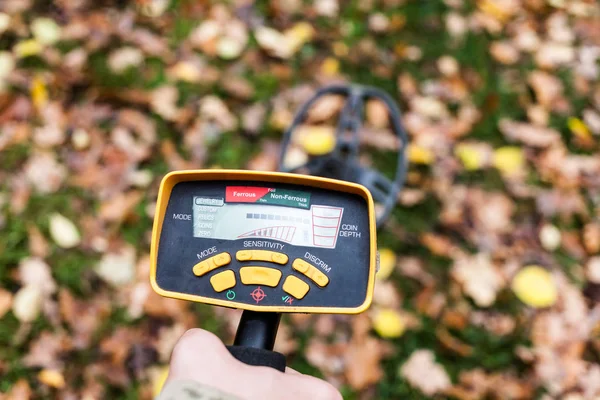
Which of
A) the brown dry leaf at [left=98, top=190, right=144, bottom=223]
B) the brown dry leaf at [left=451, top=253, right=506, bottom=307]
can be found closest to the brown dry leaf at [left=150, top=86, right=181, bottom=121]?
the brown dry leaf at [left=98, top=190, right=144, bottom=223]

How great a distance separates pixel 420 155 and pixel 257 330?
1.38 meters

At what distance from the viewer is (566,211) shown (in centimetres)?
216

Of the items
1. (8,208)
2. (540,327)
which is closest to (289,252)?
(540,327)

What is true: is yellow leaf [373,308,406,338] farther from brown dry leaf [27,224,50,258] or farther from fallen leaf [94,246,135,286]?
brown dry leaf [27,224,50,258]

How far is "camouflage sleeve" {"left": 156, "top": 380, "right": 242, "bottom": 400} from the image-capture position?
812mm

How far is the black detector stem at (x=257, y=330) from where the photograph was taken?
1.06 metres

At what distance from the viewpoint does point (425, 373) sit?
189 centimetres

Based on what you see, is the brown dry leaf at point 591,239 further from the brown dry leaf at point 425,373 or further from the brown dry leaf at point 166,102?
the brown dry leaf at point 166,102

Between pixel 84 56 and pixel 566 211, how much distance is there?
2.21 metres

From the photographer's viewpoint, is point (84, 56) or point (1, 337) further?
point (84, 56)

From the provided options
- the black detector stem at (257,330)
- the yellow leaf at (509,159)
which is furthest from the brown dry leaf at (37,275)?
the yellow leaf at (509,159)

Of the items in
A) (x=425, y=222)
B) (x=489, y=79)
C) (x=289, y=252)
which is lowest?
(x=425, y=222)

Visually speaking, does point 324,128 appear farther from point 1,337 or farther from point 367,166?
point 1,337

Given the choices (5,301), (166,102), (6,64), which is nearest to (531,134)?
(166,102)
